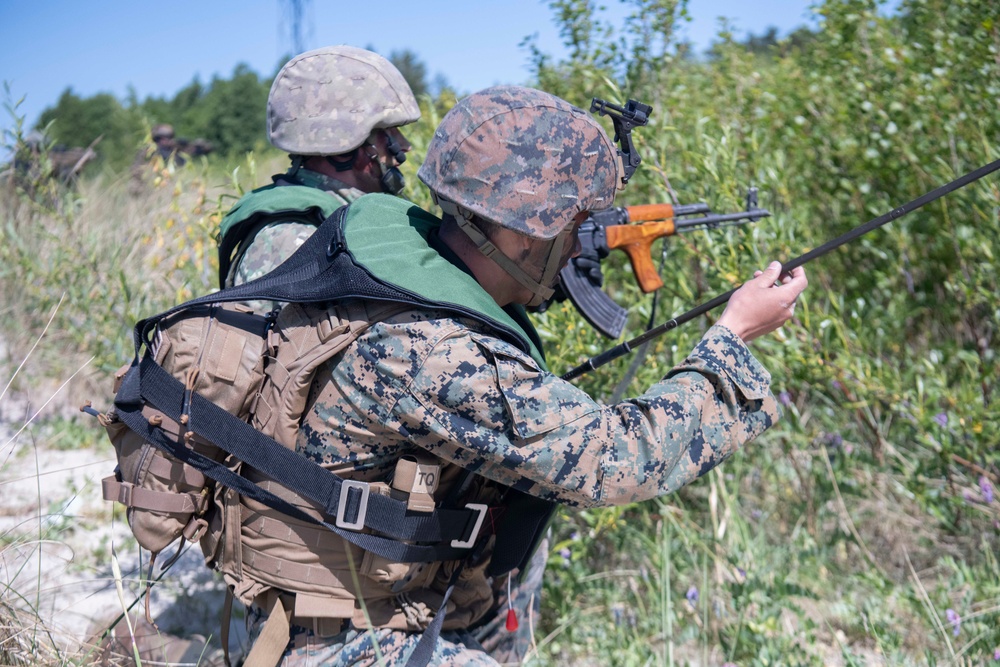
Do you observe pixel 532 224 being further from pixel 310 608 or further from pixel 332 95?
pixel 332 95

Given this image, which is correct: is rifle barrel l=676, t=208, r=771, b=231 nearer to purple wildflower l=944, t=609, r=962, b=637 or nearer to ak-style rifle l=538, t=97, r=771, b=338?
ak-style rifle l=538, t=97, r=771, b=338

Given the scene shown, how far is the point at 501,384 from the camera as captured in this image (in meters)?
1.67

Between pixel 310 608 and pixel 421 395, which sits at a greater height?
pixel 421 395

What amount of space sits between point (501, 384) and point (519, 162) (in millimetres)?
491

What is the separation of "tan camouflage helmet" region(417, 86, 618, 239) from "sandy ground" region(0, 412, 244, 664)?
1.69 metres

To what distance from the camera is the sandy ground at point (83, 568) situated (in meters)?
2.89

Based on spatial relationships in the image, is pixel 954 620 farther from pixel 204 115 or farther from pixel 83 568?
pixel 204 115

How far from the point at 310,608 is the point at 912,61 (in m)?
3.50

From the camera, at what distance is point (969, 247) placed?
3.59 m

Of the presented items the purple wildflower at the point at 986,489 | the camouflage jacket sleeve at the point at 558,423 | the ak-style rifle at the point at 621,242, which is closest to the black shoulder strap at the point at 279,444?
the camouflage jacket sleeve at the point at 558,423

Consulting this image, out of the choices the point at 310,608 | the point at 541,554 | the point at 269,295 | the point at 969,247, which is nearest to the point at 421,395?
the point at 269,295

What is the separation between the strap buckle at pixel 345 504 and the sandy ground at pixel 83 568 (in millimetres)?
1168

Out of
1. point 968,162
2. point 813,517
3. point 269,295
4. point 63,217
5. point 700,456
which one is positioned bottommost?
point 813,517

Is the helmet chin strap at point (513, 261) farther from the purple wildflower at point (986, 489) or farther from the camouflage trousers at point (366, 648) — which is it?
the purple wildflower at point (986, 489)
